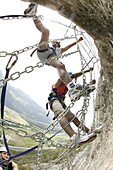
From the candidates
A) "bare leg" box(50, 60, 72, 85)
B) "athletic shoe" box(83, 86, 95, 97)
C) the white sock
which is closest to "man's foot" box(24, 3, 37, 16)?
"bare leg" box(50, 60, 72, 85)

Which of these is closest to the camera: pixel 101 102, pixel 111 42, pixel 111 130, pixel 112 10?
pixel 112 10

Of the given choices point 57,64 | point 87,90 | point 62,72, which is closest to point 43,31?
point 57,64

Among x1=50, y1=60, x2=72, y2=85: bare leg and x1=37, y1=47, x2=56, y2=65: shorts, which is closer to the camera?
x1=50, y1=60, x2=72, y2=85: bare leg

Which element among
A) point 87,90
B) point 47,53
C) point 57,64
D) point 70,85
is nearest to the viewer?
point 87,90

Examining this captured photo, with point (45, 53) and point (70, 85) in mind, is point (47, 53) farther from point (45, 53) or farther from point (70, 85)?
point (70, 85)

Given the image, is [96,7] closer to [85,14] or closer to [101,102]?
[85,14]

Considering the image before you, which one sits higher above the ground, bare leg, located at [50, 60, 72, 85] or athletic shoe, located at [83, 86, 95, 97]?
bare leg, located at [50, 60, 72, 85]

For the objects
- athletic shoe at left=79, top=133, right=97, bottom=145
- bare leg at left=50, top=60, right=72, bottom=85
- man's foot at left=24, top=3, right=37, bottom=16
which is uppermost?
man's foot at left=24, top=3, right=37, bottom=16

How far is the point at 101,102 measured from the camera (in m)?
2.44

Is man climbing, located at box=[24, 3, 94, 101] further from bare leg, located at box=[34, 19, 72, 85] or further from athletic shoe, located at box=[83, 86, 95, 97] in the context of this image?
athletic shoe, located at box=[83, 86, 95, 97]

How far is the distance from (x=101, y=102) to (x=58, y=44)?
1.24m

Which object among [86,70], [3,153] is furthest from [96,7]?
[3,153]

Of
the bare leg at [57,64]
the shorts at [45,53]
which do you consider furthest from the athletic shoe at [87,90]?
the shorts at [45,53]

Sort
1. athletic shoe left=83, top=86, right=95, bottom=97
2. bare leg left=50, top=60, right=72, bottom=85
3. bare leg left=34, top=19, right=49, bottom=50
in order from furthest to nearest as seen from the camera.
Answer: bare leg left=34, top=19, right=49, bottom=50 < bare leg left=50, top=60, right=72, bottom=85 < athletic shoe left=83, top=86, right=95, bottom=97
